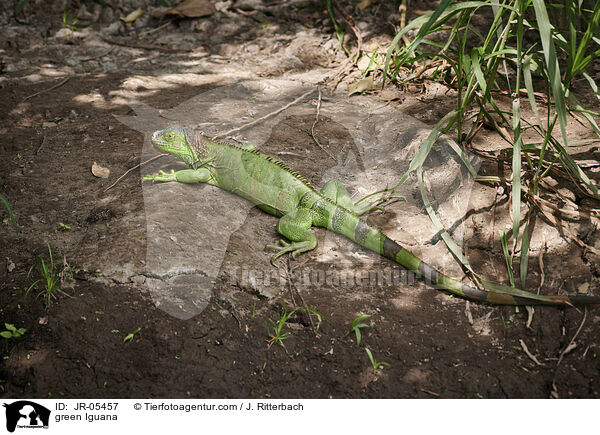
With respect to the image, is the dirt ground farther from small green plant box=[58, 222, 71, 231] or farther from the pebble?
the pebble

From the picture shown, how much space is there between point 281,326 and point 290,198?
1210 millimetres

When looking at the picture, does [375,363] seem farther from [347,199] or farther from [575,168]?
[575,168]

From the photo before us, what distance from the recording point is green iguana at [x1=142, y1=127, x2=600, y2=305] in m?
2.98

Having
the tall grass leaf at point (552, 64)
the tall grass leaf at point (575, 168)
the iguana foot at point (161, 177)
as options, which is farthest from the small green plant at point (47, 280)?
the tall grass leaf at point (575, 168)

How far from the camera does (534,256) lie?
305 cm

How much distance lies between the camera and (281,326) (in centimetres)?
255

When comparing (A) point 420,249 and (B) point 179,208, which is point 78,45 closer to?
(B) point 179,208

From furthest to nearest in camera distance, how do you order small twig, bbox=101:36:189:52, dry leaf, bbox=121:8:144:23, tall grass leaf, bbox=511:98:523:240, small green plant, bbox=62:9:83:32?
1. dry leaf, bbox=121:8:144:23
2. small green plant, bbox=62:9:83:32
3. small twig, bbox=101:36:189:52
4. tall grass leaf, bbox=511:98:523:240

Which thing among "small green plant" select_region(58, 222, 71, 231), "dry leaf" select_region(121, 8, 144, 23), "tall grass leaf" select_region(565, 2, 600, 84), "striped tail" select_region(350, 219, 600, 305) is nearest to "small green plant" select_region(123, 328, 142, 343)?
"small green plant" select_region(58, 222, 71, 231)

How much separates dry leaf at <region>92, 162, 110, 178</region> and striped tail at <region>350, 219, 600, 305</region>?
6.75 ft

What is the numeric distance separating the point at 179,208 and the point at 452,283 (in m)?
1.89
